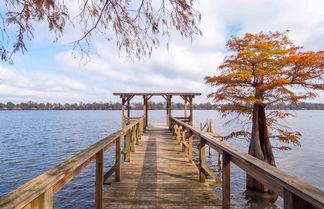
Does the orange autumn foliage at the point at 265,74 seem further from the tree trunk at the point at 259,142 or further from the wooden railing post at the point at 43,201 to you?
the wooden railing post at the point at 43,201

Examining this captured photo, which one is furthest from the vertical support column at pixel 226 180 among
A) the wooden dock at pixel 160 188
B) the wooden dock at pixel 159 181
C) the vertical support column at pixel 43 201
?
the vertical support column at pixel 43 201

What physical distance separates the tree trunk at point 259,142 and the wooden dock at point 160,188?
15.1 feet

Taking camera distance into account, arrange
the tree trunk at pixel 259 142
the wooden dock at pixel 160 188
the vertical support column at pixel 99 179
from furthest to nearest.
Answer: the tree trunk at pixel 259 142 → the wooden dock at pixel 160 188 → the vertical support column at pixel 99 179

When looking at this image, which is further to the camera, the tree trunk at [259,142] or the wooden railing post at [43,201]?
the tree trunk at [259,142]

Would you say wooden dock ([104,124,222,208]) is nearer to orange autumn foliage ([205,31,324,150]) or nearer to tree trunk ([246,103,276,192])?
tree trunk ([246,103,276,192])

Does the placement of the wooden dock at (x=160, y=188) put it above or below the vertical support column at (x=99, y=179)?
below

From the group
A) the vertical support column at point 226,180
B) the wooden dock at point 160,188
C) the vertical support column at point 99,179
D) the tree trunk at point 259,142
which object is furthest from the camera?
the tree trunk at point 259,142

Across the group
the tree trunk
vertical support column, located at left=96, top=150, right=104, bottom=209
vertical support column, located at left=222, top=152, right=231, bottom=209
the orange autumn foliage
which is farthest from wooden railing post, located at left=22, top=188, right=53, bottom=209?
the tree trunk

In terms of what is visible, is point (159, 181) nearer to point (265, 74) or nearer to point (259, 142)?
point (259, 142)

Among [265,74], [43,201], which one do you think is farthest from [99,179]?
[265,74]

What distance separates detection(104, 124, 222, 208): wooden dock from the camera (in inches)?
120

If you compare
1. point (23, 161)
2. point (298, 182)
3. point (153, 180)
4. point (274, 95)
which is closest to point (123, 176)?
point (153, 180)

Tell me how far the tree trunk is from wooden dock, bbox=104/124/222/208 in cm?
460

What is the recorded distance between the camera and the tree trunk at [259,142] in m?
8.35
